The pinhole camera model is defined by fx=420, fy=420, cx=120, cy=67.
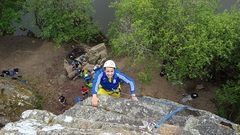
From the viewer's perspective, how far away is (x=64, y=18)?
24.1 metres

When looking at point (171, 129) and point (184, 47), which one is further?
point (184, 47)

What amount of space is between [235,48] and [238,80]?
1553mm

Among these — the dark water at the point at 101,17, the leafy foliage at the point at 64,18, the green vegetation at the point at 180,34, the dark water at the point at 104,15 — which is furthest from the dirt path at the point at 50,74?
the dark water at the point at 104,15

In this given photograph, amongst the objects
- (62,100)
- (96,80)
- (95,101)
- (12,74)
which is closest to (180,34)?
(96,80)

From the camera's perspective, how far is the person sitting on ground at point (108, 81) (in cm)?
1230

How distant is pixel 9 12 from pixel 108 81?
1315 cm

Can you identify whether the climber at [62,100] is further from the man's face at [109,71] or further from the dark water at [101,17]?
the man's face at [109,71]

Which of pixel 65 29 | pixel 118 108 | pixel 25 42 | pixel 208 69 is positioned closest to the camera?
pixel 118 108

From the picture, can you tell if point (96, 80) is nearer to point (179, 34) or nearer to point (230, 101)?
point (179, 34)

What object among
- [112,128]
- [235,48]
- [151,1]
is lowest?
[112,128]

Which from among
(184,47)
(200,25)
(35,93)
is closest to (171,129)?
(184,47)

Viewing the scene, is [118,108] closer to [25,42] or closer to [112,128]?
[112,128]

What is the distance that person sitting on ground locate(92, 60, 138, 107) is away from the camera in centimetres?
1230

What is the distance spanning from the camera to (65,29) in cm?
2450
